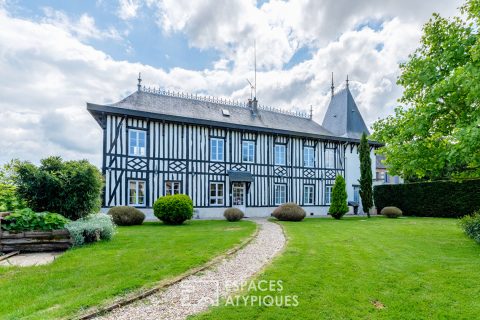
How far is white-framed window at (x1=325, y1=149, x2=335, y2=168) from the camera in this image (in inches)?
726

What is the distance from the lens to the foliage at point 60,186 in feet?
22.0

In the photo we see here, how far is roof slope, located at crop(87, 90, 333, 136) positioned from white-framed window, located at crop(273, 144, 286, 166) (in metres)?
1.12

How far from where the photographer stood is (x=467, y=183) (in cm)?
1453

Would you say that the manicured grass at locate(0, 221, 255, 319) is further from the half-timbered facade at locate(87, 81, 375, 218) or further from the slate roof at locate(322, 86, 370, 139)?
the slate roof at locate(322, 86, 370, 139)

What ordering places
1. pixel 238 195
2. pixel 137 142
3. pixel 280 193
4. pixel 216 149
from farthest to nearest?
pixel 280 193, pixel 238 195, pixel 216 149, pixel 137 142

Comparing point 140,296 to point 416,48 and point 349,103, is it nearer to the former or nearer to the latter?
point 416,48

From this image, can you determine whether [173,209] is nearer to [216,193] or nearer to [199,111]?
[216,193]

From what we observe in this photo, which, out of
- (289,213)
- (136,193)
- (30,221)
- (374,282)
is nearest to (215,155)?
(136,193)

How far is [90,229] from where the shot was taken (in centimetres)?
632

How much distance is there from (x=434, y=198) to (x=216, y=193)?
12.9 metres

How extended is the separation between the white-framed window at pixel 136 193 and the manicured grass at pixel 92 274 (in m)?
6.55

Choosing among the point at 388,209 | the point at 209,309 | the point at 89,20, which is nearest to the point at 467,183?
the point at 388,209

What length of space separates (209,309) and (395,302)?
2296 millimetres

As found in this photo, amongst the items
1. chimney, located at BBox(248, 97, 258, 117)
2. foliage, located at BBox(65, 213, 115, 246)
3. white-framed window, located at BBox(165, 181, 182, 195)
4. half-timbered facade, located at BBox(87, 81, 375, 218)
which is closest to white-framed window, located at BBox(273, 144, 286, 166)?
half-timbered facade, located at BBox(87, 81, 375, 218)
